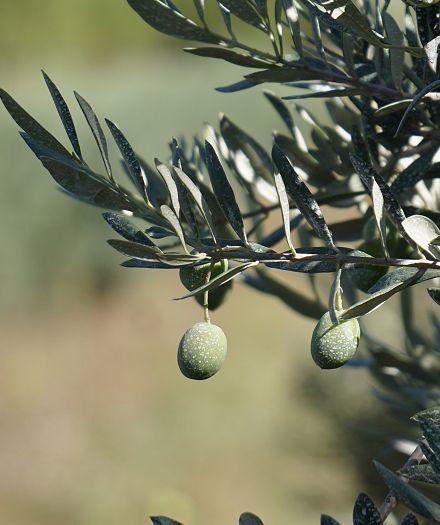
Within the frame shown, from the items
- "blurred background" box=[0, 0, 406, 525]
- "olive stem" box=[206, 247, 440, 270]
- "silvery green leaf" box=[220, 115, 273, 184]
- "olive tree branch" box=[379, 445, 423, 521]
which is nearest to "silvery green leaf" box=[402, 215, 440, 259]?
"olive stem" box=[206, 247, 440, 270]

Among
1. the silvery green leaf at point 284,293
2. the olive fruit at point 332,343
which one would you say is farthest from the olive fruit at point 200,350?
the silvery green leaf at point 284,293

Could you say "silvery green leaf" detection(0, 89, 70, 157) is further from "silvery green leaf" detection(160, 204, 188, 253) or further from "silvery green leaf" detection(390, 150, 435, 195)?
"silvery green leaf" detection(390, 150, 435, 195)

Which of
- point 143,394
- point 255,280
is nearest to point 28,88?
point 143,394

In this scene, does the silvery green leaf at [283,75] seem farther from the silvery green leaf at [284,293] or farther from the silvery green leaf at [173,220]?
the silvery green leaf at [284,293]

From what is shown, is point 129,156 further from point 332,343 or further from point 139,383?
point 139,383

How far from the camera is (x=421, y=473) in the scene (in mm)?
402

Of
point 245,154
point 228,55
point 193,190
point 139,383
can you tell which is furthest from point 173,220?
point 139,383

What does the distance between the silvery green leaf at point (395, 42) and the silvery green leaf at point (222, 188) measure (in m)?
0.12

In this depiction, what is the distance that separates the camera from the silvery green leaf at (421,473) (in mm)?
396

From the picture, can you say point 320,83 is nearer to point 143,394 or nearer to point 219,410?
point 219,410

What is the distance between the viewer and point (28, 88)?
27.2ft

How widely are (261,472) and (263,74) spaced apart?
3.66m

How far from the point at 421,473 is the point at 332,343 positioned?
0.25ft

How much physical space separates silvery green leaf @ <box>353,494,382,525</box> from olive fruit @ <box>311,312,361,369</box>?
0.22 ft
